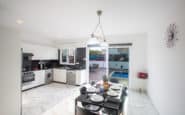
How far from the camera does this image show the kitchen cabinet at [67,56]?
5.61 metres

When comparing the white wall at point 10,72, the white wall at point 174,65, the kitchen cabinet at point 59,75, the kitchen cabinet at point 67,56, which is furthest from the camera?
the kitchen cabinet at point 67,56

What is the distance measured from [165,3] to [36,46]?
4715mm

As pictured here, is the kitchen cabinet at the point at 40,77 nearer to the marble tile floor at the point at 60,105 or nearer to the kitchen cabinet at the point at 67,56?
the marble tile floor at the point at 60,105

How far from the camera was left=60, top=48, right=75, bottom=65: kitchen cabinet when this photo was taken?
5.61m

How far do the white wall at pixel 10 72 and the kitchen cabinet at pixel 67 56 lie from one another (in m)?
3.49

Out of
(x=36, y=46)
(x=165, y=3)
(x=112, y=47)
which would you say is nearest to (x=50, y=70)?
(x=36, y=46)

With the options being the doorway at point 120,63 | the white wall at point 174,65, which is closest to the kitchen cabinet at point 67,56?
the doorway at point 120,63

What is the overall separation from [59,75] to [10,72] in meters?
3.41

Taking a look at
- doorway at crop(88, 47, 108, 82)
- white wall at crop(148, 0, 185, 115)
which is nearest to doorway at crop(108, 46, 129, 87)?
doorway at crop(88, 47, 108, 82)

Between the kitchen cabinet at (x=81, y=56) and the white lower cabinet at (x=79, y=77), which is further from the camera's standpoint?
the kitchen cabinet at (x=81, y=56)

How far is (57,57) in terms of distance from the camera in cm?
593

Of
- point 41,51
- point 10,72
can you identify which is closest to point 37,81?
point 41,51

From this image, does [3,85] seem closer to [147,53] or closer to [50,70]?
[50,70]

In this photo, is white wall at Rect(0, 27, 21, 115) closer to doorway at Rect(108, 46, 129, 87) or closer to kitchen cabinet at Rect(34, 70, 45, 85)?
kitchen cabinet at Rect(34, 70, 45, 85)
